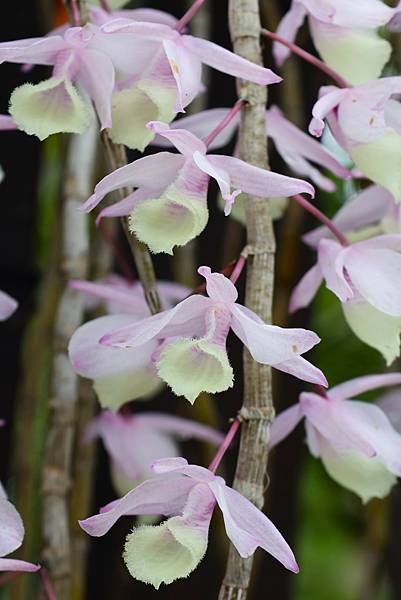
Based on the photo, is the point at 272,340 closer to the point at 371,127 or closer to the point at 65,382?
the point at 371,127

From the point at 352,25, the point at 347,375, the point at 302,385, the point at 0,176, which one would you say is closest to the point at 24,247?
the point at 302,385

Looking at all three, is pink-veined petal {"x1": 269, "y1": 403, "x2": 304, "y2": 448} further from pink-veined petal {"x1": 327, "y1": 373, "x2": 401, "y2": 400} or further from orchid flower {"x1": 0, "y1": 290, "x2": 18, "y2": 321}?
orchid flower {"x1": 0, "y1": 290, "x2": 18, "y2": 321}

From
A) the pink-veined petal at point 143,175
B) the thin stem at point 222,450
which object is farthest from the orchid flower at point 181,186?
the thin stem at point 222,450

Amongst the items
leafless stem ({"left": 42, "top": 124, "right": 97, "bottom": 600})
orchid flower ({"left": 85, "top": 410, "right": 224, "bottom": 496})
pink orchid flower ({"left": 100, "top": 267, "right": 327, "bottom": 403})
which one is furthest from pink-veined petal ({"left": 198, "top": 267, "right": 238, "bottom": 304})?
orchid flower ({"left": 85, "top": 410, "right": 224, "bottom": 496})

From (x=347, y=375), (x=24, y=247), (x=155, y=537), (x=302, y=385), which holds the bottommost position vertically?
(x=347, y=375)

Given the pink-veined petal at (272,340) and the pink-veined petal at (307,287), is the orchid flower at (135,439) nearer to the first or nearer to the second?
the pink-veined petal at (307,287)

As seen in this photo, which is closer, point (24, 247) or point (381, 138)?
point (381, 138)

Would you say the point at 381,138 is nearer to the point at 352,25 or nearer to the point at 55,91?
the point at 352,25
